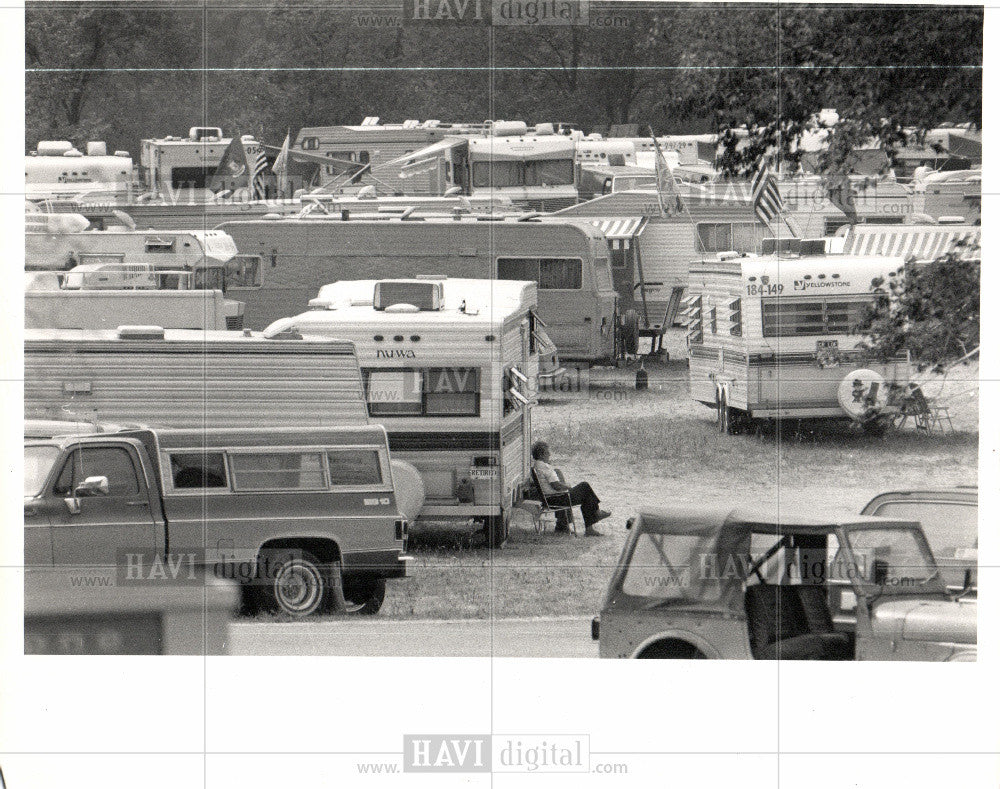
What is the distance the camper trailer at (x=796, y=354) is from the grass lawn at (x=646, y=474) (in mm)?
83

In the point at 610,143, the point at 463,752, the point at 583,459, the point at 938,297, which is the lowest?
the point at 463,752

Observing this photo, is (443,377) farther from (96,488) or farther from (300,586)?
(96,488)

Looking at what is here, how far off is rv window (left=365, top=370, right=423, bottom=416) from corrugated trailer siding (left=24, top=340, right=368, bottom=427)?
0.07 meters

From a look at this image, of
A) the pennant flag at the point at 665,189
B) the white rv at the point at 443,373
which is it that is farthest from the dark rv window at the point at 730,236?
the white rv at the point at 443,373

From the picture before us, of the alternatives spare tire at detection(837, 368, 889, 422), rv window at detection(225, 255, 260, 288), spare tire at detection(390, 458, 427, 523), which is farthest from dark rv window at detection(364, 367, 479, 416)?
spare tire at detection(837, 368, 889, 422)

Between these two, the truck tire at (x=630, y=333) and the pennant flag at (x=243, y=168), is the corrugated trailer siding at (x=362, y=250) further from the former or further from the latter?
the truck tire at (x=630, y=333)

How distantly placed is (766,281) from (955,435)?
95 centimetres

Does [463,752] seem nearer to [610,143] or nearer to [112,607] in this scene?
[112,607]

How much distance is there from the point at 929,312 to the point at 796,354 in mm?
535

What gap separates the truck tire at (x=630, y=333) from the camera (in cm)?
947

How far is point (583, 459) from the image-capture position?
9.55m

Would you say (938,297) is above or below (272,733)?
above

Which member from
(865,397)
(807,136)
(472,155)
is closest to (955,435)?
(865,397)

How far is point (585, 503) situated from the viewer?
375 inches
